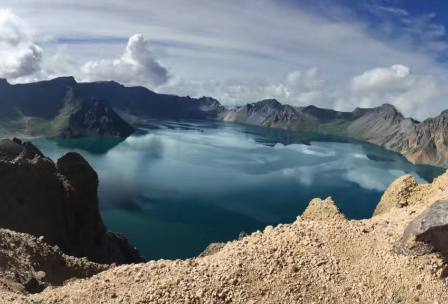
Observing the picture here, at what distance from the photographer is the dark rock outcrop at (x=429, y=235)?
26.6 m

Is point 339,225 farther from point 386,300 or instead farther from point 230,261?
point 230,261

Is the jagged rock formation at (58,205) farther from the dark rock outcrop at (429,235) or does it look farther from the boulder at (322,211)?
the dark rock outcrop at (429,235)

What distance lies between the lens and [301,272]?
25391mm

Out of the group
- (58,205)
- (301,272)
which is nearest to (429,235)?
(301,272)

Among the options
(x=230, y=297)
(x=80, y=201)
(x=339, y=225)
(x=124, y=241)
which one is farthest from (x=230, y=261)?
(x=124, y=241)

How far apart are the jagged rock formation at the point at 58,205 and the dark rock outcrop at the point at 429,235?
52.6 m

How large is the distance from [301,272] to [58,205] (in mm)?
60990

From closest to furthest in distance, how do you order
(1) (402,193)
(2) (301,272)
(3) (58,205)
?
(2) (301,272)
(1) (402,193)
(3) (58,205)

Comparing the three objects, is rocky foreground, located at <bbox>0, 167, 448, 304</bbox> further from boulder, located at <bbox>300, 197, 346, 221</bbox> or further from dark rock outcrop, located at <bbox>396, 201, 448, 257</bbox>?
boulder, located at <bbox>300, 197, 346, 221</bbox>

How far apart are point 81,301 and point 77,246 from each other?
182 ft

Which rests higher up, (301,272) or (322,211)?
(322,211)

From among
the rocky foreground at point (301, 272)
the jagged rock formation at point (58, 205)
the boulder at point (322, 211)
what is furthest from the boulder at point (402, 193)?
the jagged rock formation at point (58, 205)

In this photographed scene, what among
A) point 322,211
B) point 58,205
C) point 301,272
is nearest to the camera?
point 301,272

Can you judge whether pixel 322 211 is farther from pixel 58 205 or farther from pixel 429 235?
pixel 58 205
